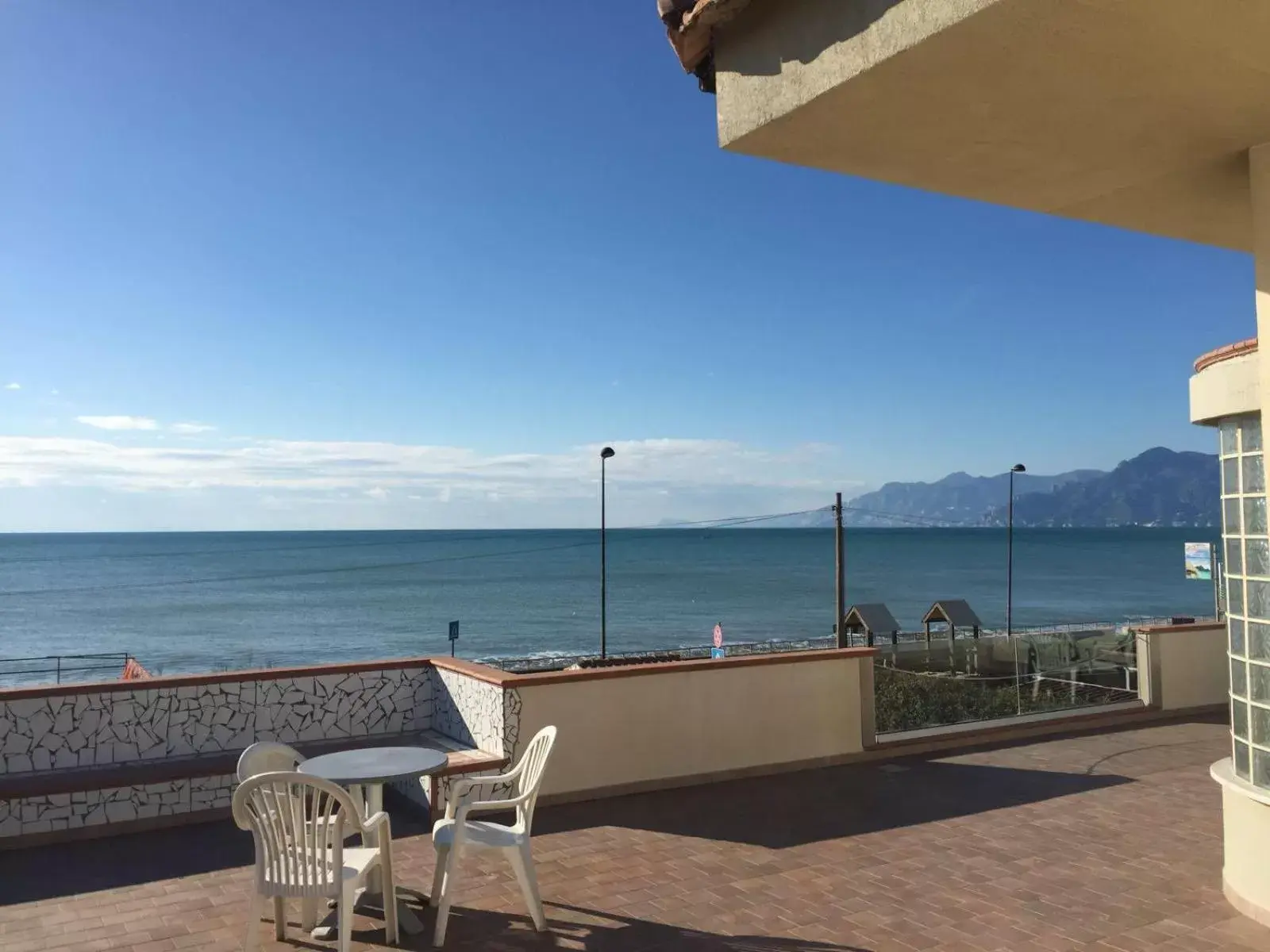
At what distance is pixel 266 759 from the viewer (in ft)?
17.0

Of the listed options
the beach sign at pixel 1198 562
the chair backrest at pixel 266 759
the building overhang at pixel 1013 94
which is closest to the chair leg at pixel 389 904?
the chair backrest at pixel 266 759

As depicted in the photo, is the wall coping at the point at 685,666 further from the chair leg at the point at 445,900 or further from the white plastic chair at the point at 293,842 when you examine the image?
the white plastic chair at the point at 293,842

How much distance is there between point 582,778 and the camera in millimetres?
7035

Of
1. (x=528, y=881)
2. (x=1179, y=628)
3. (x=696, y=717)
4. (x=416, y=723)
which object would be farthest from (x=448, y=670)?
(x=1179, y=628)

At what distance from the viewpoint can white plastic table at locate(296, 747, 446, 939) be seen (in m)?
4.75

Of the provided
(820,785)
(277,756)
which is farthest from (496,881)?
(820,785)

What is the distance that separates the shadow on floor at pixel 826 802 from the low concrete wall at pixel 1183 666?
10.2 feet

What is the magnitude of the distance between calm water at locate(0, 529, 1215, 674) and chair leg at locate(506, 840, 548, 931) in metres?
41.7

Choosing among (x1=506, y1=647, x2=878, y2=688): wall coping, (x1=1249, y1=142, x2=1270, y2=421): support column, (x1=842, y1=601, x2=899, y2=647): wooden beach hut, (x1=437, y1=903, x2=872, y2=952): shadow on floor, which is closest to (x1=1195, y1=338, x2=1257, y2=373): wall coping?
(x1=1249, y1=142, x2=1270, y2=421): support column

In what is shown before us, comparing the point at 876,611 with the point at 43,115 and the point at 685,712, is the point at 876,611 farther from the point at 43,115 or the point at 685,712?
the point at 43,115

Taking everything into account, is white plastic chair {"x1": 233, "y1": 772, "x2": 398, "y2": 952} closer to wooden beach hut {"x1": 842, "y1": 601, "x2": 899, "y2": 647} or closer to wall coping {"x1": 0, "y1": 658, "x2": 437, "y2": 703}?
wall coping {"x1": 0, "y1": 658, "x2": 437, "y2": 703}

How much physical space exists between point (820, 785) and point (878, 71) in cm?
576

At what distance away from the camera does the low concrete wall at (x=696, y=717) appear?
276 inches

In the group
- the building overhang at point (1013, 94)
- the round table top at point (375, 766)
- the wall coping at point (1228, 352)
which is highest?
the building overhang at point (1013, 94)
